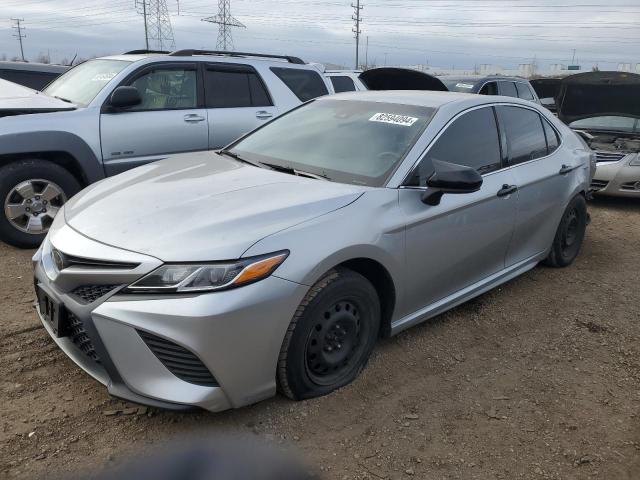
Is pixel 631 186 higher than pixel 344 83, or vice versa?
pixel 344 83

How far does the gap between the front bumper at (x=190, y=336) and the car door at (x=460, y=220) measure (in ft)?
3.26

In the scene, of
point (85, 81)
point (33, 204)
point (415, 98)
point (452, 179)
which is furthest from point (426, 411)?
point (85, 81)

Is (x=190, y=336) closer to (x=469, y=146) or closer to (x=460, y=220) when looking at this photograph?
(x=460, y=220)

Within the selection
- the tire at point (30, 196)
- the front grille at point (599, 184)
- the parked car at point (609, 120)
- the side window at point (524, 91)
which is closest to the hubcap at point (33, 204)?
the tire at point (30, 196)

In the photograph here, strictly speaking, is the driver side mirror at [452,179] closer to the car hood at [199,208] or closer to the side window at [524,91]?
the car hood at [199,208]

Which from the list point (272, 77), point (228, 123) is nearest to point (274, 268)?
point (228, 123)

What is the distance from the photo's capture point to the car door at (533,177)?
4.20m

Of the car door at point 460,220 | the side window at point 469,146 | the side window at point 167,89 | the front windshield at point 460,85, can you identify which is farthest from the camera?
the front windshield at point 460,85

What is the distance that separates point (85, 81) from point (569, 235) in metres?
5.08

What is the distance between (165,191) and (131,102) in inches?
105

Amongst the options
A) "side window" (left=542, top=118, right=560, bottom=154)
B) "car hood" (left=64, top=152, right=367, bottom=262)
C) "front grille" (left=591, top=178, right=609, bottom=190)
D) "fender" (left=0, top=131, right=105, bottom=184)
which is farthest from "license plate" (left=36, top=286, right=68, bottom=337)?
"front grille" (left=591, top=178, right=609, bottom=190)

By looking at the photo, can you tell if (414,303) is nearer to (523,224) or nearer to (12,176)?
Result: (523,224)

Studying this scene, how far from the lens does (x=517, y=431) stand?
112 inches

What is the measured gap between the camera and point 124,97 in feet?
17.6
